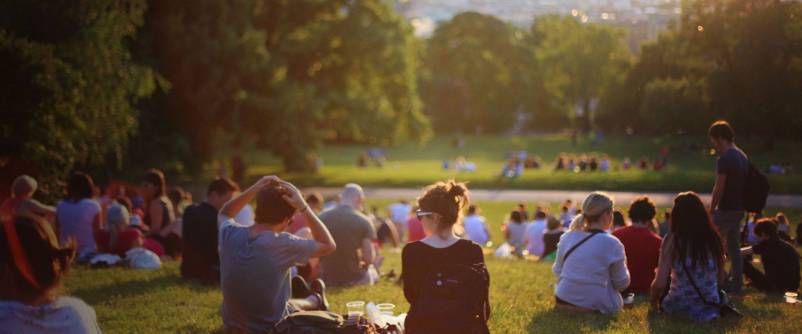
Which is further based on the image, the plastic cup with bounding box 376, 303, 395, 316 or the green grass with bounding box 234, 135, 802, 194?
the green grass with bounding box 234, 135, 802, 194

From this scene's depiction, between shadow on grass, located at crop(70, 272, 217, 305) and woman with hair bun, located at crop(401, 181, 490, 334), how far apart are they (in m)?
4.78

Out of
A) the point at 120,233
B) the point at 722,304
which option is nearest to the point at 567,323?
the point at 722,304

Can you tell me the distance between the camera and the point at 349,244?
400 inches

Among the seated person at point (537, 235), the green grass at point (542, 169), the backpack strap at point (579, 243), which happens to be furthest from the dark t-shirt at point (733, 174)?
the seated person at point (537, 235)

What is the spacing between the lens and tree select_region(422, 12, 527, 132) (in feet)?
272

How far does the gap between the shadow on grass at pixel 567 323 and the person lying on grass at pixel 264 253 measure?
239 cm

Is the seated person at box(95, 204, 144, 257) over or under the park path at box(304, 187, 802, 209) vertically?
over

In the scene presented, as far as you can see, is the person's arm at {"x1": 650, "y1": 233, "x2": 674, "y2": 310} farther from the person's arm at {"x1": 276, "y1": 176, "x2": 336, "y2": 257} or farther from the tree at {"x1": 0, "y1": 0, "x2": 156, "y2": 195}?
the tree at {"x1": 0, "y1": 0, "x2": 156, "y2": 195}

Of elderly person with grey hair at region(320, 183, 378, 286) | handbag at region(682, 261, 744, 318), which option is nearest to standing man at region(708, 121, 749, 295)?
handbag at region(682, 261, 744, 318)

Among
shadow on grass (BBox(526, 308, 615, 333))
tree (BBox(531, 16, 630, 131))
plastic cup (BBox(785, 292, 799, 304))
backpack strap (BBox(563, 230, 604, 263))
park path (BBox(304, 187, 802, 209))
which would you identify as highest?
tree (BBox(531, 16, 630, 131))

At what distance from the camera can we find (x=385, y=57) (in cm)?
3491

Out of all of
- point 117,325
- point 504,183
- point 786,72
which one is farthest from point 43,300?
point 504,183

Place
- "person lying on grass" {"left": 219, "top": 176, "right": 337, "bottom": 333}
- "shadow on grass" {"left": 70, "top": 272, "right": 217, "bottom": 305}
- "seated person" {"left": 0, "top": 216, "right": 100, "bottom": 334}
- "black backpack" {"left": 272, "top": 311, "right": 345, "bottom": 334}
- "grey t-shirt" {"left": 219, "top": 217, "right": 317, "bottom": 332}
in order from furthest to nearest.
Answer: "shadow on grass" {"left": 70, "top": 272, "right": 217, "bottom": 305} < "grey t-shirt" {"left": 219, "top": 217, "right": 317, "bottom": 332} < "person lying on grass" {"left": 219, "top": 176, "right": 337, "bottom": 333} < "black backpack" {"left": 272, "top": 311, "right": 345, "bottom": 334} < "seated person" {"left": 0, "top": 216, "right": 100, "bottom": 334}

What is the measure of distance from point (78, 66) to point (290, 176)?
2032 centimetres
